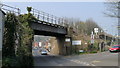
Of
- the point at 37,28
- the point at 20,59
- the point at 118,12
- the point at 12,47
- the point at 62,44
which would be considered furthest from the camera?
the point at 62,44

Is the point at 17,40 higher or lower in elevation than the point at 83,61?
higher

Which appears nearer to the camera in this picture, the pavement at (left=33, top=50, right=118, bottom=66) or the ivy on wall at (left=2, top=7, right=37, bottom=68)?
the ivy on wall at (left=2, top=7, right=37, bottom=68)

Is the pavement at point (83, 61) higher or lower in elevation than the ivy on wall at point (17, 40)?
lower

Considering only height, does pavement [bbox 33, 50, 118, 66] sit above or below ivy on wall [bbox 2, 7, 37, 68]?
below

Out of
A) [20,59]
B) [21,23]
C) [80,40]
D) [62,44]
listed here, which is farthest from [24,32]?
[80,40]

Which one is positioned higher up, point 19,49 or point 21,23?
point 21,23

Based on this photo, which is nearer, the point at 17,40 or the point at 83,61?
the point at 17,40

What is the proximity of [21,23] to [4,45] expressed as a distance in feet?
12.5

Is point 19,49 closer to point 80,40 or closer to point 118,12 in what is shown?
point 118,12

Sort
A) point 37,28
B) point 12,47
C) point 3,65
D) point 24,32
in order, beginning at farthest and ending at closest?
point 37,28 → point 24,32 → point 12,47 → point 3,65

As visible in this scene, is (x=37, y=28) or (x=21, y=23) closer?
(x=21, y=23)

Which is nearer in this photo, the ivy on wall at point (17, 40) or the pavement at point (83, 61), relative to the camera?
the ivy on wall at point (17, 40)

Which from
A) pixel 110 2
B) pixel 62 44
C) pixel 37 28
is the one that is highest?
pixel 110 2

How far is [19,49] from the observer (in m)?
19.4
